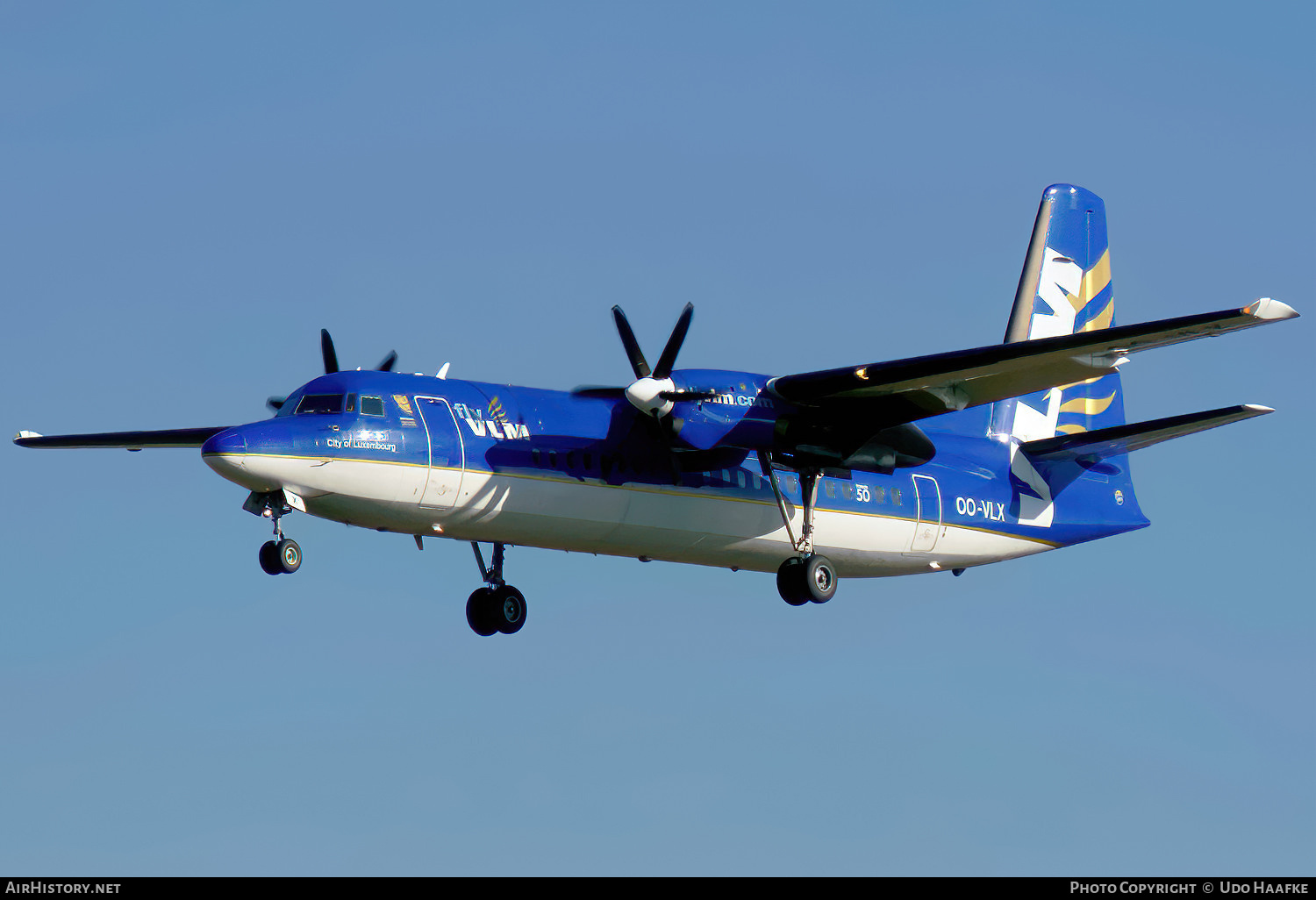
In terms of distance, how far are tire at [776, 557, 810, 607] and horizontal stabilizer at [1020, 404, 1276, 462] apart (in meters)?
5.32

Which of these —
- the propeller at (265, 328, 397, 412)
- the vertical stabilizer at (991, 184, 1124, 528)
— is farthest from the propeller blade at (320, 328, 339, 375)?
the vertical stabilizer at (991, 184, 1124, 528)

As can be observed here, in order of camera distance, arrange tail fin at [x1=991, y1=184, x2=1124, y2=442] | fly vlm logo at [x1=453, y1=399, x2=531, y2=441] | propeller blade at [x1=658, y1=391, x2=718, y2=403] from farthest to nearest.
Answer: tail fin at [x1=991, y1=184, x2=1124, y2=442] → propeller blade at [x1=658, y1=391, x2=718, y2=403] → fly vlm logo at [x1=453, y1=399, x2=531, y2=441]

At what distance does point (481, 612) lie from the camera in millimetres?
25141

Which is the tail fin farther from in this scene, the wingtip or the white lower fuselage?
the wingtip

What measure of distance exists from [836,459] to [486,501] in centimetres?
550

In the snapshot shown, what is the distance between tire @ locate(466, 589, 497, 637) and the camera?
82.4ft

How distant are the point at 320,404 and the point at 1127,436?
12152 mm

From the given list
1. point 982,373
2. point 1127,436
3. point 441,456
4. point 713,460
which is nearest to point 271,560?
point 441,456

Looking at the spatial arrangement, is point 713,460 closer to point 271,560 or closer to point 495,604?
point 495,604

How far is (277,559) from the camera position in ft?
68.4

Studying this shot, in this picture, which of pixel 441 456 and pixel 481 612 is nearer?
pixel 441 456

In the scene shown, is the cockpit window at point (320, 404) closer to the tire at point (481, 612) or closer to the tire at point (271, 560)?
the tire at point (271, 560)

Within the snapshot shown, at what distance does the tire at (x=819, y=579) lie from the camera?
81.4 feet
